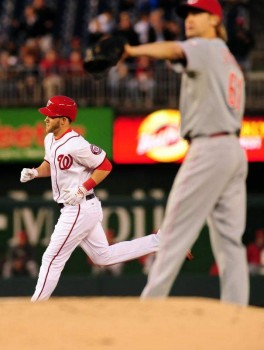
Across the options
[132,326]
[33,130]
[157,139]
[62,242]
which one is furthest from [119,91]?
[132,326]

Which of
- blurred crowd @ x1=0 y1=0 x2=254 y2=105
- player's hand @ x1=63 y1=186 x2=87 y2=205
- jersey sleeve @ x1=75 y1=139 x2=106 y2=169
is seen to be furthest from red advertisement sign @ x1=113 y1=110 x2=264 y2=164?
player's hand @ x1=63 y1=186 x2=87 y2=205

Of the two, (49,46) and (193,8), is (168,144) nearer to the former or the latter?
(49,46)

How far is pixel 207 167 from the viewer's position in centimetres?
660

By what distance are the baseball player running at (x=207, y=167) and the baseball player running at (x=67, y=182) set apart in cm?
261

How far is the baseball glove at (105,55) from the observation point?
21.3ft

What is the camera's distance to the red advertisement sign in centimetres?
1873

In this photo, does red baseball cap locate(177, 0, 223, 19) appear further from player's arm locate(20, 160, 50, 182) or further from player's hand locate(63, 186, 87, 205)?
player's arm locate(20, 160, 50, 182)

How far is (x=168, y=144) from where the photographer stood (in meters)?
18.9

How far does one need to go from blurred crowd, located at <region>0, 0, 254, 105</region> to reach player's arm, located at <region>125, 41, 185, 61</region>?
12.2 meters

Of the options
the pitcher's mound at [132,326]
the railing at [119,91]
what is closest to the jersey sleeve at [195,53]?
the pitcher's mound at [132,326]

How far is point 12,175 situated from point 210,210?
1363 centimetres

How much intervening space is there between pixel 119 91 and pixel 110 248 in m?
9.71

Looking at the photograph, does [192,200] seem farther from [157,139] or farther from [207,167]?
[157,139]

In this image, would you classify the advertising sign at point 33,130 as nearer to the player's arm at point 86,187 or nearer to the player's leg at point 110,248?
the player's leg at point 110,248
